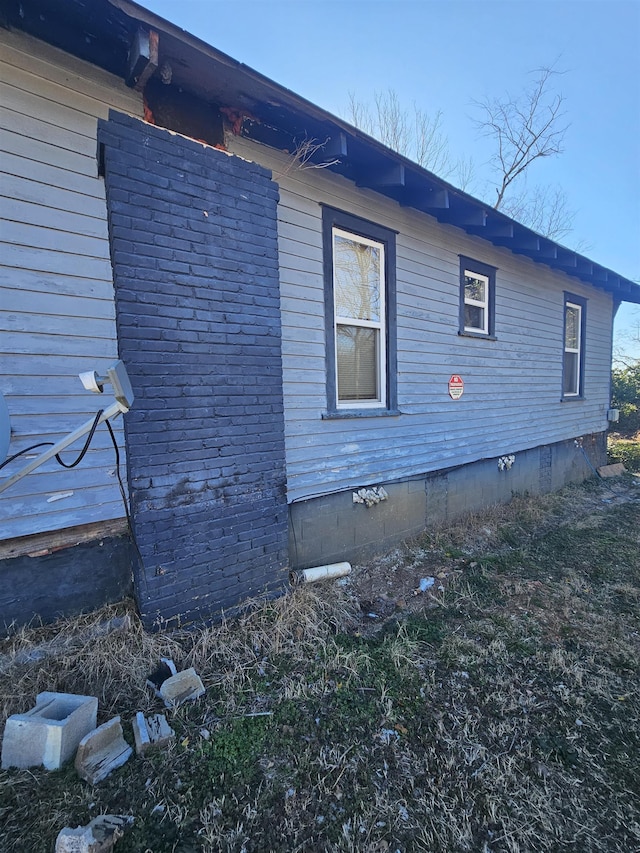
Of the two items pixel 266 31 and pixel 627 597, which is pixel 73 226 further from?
pixel 627 597

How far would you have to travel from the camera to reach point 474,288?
18.8 feet

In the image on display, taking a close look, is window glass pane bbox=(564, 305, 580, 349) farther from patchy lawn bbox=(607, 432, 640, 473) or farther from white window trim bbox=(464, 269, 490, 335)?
patchy lawn bbox=(607, 432, 640, 473)

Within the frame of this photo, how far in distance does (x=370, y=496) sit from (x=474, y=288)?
3716 mm

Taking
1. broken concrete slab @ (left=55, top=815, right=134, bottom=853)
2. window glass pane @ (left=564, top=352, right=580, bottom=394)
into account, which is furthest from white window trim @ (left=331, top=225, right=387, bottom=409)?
window glass pane @ (left=564, top=352, right=580, bottom=394)

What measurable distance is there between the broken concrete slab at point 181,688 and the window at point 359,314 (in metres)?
2.44

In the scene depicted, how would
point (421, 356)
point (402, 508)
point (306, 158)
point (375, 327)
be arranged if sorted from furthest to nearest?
point (421, 356) < point (402, 508) < point (375, 327) < point (306, 158)

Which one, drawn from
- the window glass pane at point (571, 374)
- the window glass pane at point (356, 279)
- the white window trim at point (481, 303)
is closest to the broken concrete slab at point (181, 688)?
the window glass pane at point (356, 279)

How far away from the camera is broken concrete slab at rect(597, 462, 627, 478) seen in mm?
9102

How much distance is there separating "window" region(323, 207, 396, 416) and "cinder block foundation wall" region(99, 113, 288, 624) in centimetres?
85

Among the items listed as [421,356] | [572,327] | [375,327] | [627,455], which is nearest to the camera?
[375,327]

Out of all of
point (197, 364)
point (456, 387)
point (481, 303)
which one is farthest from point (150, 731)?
point (481, 303)

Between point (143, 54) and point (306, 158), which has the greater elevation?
point (306, 158)

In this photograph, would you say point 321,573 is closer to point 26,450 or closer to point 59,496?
point 59,496

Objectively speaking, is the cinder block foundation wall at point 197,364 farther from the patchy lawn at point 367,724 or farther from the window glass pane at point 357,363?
the window glass pane at point 357,363
